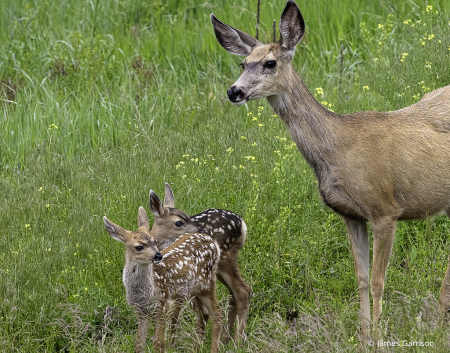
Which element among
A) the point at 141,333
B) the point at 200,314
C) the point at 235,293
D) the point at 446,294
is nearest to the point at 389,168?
the point at 446,294

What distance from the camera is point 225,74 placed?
31.8 ft

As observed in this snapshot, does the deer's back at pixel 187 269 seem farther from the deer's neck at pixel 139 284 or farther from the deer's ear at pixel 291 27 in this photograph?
the deer's ear at pixel 291 27

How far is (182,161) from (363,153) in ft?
8.03

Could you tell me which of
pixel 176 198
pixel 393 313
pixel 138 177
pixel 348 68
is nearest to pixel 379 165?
pixel 393 313

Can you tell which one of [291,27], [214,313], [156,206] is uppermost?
[291,27]

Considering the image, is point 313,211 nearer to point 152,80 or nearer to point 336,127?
point 336,127

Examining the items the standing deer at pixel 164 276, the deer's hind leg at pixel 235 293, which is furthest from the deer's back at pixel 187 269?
the deer's hind leg at pixel 235 293

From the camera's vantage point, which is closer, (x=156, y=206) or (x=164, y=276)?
(x=164, y=276)

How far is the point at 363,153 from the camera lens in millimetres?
5215

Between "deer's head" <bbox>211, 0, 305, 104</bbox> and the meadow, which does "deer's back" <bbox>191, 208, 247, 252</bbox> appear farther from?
"deer's head" <bbox>211, 0, 305, 104</bbox>

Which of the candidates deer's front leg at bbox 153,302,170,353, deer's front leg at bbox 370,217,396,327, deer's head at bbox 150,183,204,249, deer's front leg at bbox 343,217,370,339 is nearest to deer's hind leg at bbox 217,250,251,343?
deer's head at bbox 150,183,204,249

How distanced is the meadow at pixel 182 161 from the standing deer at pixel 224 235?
15 centimetres

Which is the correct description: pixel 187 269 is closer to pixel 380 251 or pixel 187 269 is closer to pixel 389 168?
pixel 380 251

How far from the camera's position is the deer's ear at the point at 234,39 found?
572 centimetres
